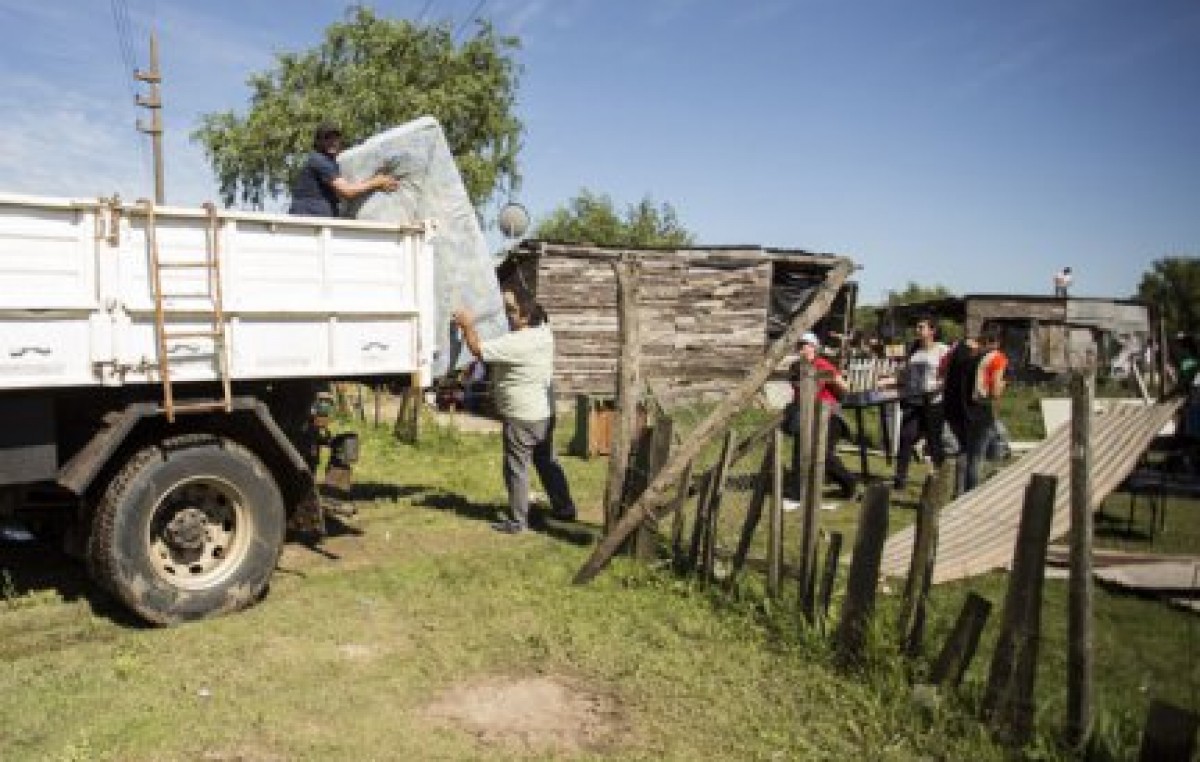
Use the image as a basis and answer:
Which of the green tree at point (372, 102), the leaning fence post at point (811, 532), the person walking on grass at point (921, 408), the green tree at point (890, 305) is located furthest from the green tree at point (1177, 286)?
the leaning fence post at point (811, 532)

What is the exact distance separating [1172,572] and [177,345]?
6949 mm

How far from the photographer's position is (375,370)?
640cm

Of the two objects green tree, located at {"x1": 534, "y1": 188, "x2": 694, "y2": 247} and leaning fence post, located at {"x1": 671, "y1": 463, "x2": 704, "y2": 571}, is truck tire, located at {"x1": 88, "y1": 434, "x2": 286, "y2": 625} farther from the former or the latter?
green tree, located at {"x1": 534, "y1": 188, "x2": 694, "y2": 247}

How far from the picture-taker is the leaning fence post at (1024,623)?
395 cm

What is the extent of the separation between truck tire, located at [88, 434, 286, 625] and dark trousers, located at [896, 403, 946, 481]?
7431mm

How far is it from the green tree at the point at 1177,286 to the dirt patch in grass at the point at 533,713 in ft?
200

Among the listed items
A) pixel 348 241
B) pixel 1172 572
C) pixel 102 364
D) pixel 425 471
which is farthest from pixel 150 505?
pixel 1172 572

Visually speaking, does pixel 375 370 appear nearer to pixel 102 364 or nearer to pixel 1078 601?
pixel 102 364

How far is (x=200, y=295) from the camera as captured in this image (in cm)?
549

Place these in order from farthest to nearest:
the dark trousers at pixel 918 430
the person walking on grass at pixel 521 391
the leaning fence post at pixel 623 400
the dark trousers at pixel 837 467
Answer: the dark trousers at pixel 918 430, the dark trousers at pixel 837 467, the person walking on grass at pixel 521 391, the leaning fence post at pixel 623 400

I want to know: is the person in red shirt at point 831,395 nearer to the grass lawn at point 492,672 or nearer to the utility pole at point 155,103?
the grass lawn at point 492,672

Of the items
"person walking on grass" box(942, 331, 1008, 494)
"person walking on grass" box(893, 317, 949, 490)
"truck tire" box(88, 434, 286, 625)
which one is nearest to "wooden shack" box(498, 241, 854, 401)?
"person walking on grass" box(893, 317, 949, 490)

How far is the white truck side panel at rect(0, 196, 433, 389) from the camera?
4.91 meters

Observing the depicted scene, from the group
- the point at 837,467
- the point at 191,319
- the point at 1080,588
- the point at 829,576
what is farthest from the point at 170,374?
the point at 837,467
